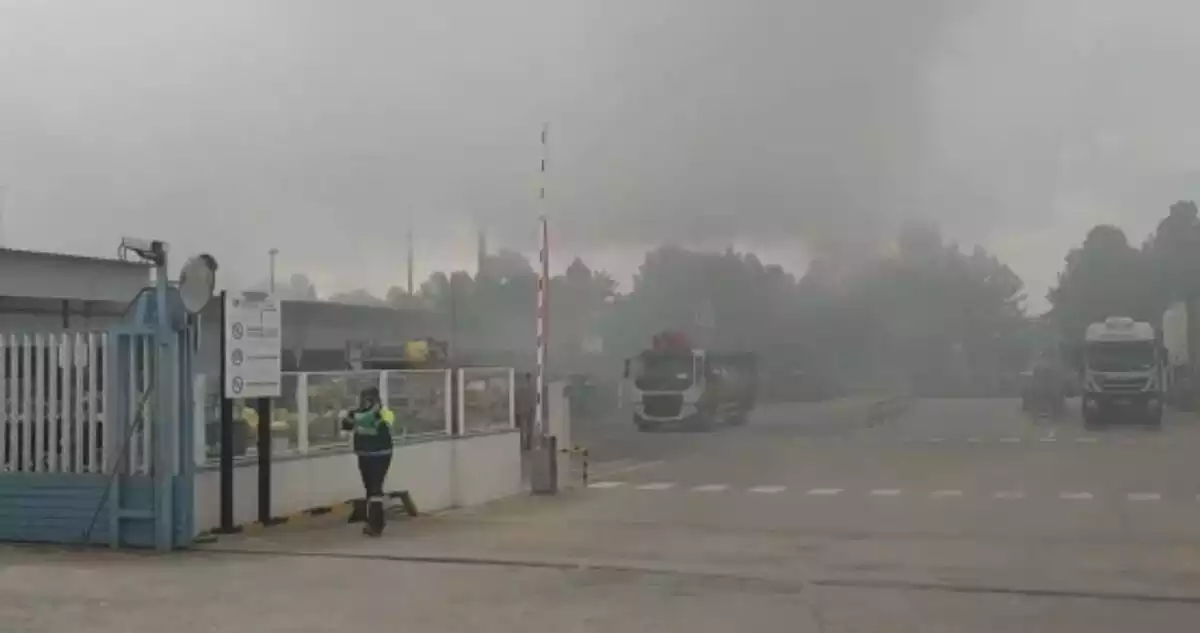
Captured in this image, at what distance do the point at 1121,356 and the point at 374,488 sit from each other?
1059 inches

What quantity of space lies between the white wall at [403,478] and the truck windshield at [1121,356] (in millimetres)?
21905

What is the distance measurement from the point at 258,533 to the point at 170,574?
2377 millimetres

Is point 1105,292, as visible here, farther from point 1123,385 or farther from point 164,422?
point 164,422

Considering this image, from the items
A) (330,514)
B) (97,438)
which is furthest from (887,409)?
(97,438)

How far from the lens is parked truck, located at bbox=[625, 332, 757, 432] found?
35719 millimetres

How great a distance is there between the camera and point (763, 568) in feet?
33.6

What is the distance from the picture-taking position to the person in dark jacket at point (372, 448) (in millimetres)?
12164

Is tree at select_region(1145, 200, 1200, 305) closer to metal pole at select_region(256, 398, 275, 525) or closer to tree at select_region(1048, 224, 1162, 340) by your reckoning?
tree at select_region(1048, 224, 1162, 340)

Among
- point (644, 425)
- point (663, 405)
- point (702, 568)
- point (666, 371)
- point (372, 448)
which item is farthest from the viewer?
point (644, 425)

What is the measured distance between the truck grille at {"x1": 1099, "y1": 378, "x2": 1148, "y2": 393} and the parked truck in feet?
34.9

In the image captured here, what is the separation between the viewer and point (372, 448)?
1233 centimetres

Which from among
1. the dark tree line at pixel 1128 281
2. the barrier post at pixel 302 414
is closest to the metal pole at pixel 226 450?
the barrier post at pixel 302 414

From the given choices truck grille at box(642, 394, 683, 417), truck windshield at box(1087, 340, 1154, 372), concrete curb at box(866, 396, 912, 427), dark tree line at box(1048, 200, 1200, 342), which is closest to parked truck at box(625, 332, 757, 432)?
truck grille at box(642, 394, 683, 417)

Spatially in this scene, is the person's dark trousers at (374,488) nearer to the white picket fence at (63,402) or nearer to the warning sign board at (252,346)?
the warning sign board at (252,346)
